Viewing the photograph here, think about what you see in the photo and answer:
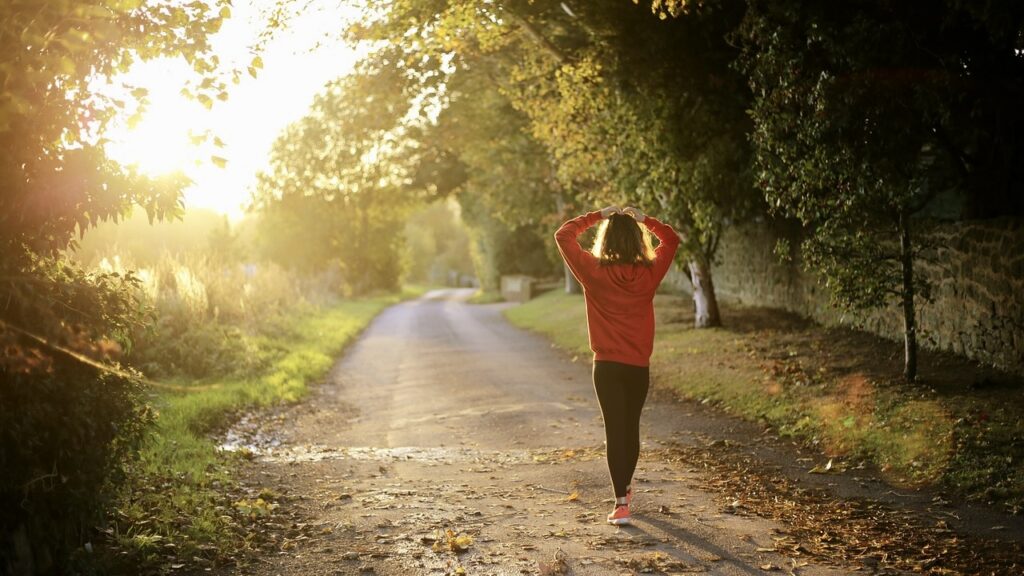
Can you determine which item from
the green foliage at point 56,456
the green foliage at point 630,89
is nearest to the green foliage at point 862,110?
the green foliage at point 630,89

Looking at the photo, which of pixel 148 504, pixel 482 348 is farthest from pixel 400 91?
pixel 148 504

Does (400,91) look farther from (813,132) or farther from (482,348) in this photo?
(813,132)

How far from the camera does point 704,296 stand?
20.6m

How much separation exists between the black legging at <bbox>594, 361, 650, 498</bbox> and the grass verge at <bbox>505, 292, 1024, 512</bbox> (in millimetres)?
2845

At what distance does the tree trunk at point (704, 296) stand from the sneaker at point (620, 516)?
14288 millimetres

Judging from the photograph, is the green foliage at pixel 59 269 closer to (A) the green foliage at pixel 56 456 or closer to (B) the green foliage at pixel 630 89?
(A) the green foliage at pixel 56 456

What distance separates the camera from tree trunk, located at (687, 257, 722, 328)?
810 inches

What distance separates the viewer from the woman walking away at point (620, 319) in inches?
260

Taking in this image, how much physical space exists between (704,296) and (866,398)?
9665mm

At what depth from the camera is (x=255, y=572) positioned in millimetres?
5992

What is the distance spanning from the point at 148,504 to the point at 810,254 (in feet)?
27.0

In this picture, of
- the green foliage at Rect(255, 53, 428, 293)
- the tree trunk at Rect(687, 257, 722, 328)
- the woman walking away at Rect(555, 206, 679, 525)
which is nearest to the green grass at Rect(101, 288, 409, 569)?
the woman walking away at Rect(555, 206, 679, 525)

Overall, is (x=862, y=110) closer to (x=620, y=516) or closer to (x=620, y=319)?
(x=620, y=319)

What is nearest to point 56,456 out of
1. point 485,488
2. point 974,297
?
point 485,488
